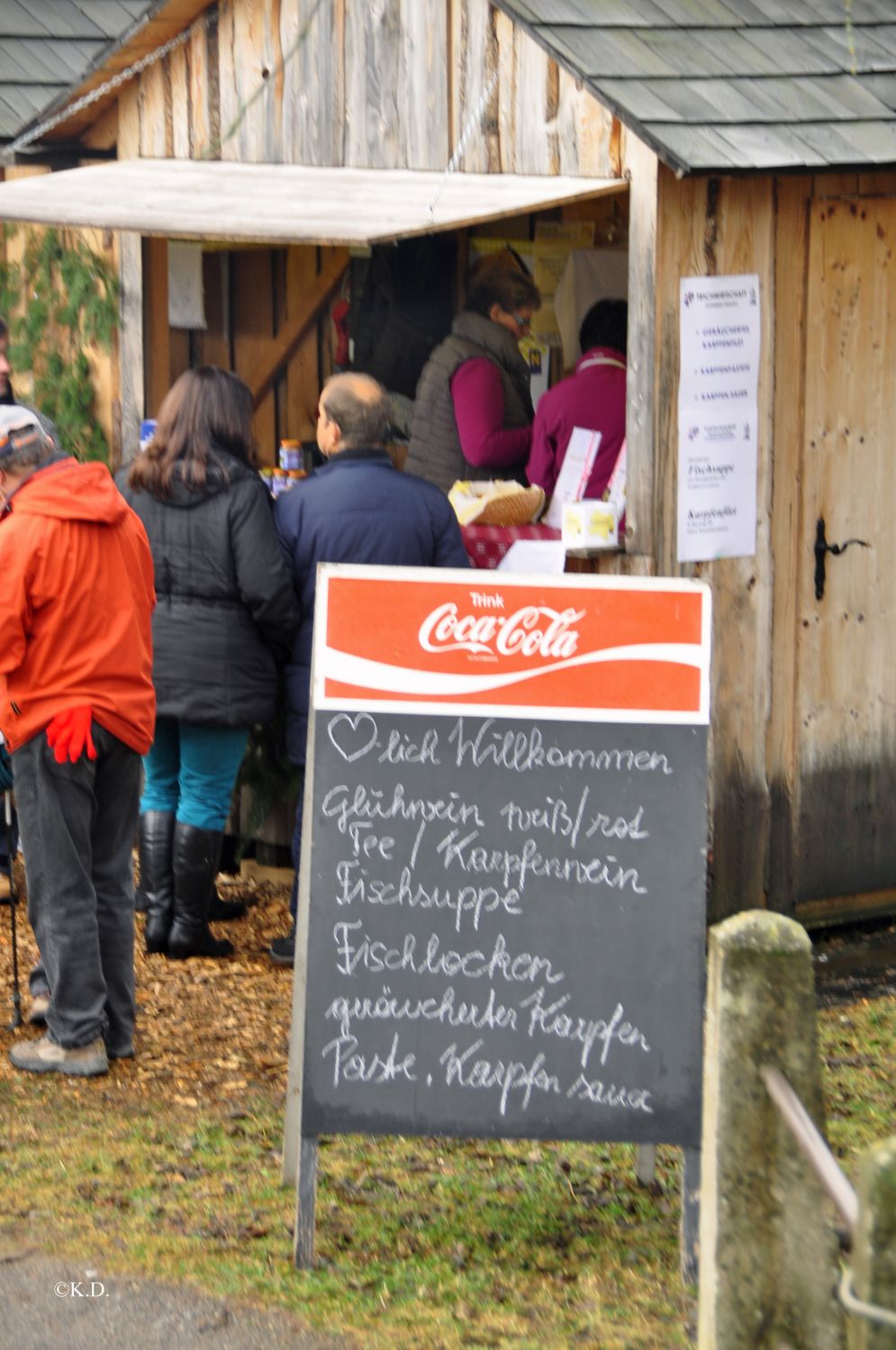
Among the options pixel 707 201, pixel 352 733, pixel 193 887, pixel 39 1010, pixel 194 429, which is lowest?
pixel 39 1010

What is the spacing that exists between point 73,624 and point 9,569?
0.24 meters

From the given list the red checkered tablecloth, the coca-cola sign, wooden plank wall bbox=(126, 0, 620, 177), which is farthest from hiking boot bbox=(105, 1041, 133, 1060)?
wooden plank wall bbox=(126, 0, 620, 177)

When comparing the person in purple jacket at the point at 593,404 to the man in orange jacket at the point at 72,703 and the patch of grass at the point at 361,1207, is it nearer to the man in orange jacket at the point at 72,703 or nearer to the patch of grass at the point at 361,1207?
the man in orange jacket at the point at 72,703

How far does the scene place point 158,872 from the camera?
23.5 feet

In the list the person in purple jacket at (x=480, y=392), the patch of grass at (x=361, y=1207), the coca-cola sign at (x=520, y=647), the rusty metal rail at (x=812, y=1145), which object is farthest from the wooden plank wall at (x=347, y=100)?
the rusty metal rail at (x=812, y=1145)

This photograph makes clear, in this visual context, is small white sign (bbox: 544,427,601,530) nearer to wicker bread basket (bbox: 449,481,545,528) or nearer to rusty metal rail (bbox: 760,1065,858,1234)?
wicker bread basket (bbox: 449,481,545,528)

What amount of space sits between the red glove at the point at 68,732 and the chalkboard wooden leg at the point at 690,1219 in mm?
2135

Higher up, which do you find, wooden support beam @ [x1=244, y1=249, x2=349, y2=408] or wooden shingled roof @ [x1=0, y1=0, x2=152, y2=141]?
wooden shingled roof @ [x1=0, y1=0, x2=152, y2=141]

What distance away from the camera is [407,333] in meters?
8.81

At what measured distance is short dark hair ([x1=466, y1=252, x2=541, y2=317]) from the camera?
7996mm

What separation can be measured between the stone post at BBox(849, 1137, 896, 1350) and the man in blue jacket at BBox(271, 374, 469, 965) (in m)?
4.11

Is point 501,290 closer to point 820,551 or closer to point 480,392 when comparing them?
point 480,392

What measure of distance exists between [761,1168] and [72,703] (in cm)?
281

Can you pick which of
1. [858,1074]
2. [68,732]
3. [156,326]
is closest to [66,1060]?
[68,732]
